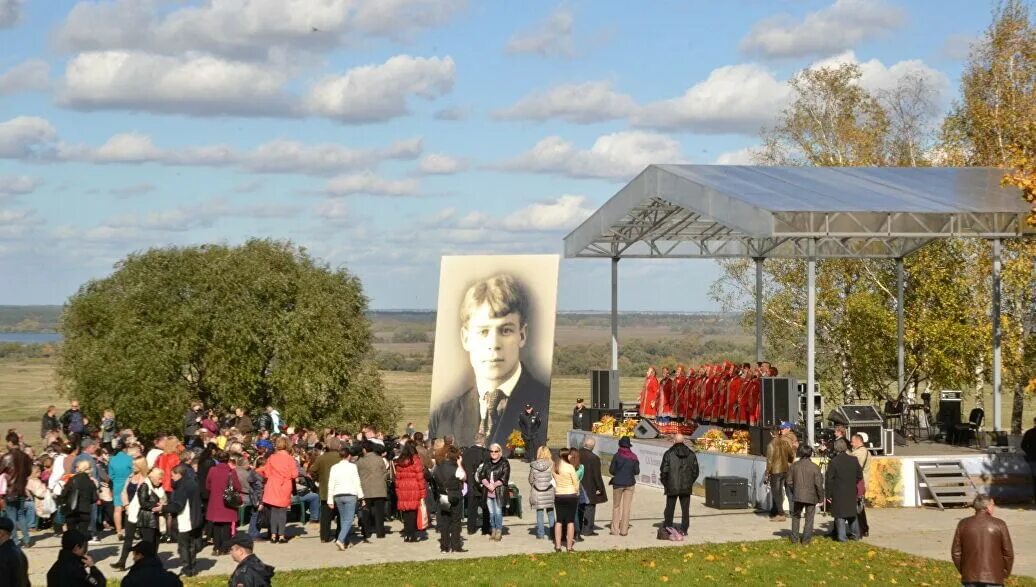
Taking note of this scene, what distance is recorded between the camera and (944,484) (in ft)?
75.9

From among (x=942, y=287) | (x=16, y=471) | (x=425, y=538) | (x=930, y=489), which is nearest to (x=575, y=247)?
(x=942, y=287)

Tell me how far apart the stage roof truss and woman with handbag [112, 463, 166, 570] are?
37.0ft

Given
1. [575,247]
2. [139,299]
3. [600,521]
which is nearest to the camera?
[600,521]

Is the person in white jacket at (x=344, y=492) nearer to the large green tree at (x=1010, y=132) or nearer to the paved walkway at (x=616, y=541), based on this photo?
the paved walkway at (x=616, y=541)

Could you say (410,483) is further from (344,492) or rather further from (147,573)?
(147,573)

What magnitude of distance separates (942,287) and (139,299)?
80.7ft

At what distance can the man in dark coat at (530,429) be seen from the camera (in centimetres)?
→ 3234

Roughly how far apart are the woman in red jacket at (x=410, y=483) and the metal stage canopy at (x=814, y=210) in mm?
7823

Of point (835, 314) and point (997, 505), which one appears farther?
point (835, 314)

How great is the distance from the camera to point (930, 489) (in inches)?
899

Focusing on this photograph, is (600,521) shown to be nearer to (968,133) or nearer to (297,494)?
(297,494)

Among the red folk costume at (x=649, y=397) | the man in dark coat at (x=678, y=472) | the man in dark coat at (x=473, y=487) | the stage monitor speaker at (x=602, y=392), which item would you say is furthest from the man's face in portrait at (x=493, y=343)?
the man in dark coat at (x=678, y=472)

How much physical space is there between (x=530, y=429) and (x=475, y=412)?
198cm

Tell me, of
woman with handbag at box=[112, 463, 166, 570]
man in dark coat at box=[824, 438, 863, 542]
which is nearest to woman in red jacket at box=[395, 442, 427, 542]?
woman with handbag at box=[112, 463, 166, 570]
